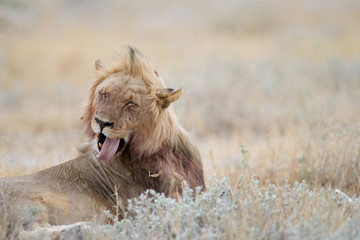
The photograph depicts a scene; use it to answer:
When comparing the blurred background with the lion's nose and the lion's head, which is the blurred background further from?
the lion's nose

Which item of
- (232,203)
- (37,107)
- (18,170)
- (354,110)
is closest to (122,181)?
(232,203)

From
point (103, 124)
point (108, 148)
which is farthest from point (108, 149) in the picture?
point (103, 124)

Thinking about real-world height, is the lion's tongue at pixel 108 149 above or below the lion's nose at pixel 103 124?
below

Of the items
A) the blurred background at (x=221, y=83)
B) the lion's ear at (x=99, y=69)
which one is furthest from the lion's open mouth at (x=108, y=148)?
the blurred background at (x=221, y=83)

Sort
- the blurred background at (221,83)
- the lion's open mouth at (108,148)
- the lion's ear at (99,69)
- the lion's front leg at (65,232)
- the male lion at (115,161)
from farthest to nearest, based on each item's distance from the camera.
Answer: the blurred background at (221,83) < the lion's ear at (99,69) < the lion's open mouth at (108,148) < the male lion at (115,161) < the lion's front leg at (65,232)

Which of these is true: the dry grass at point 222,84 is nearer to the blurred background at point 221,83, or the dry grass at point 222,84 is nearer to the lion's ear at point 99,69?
the blurred background at point 221,83

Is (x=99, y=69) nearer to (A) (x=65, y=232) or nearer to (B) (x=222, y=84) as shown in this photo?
(A) (x=65, y=232)

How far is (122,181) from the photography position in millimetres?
4176

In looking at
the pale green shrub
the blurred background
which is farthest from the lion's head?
the pale green shrub

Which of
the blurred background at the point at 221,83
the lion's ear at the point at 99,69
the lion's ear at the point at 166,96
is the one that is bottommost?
the blurred background at the point at 221,83

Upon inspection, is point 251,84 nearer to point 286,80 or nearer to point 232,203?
point 286,80

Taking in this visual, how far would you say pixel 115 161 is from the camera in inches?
165

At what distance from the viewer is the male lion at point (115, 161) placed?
3.79 meters

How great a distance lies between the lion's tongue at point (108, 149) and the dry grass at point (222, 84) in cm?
75
